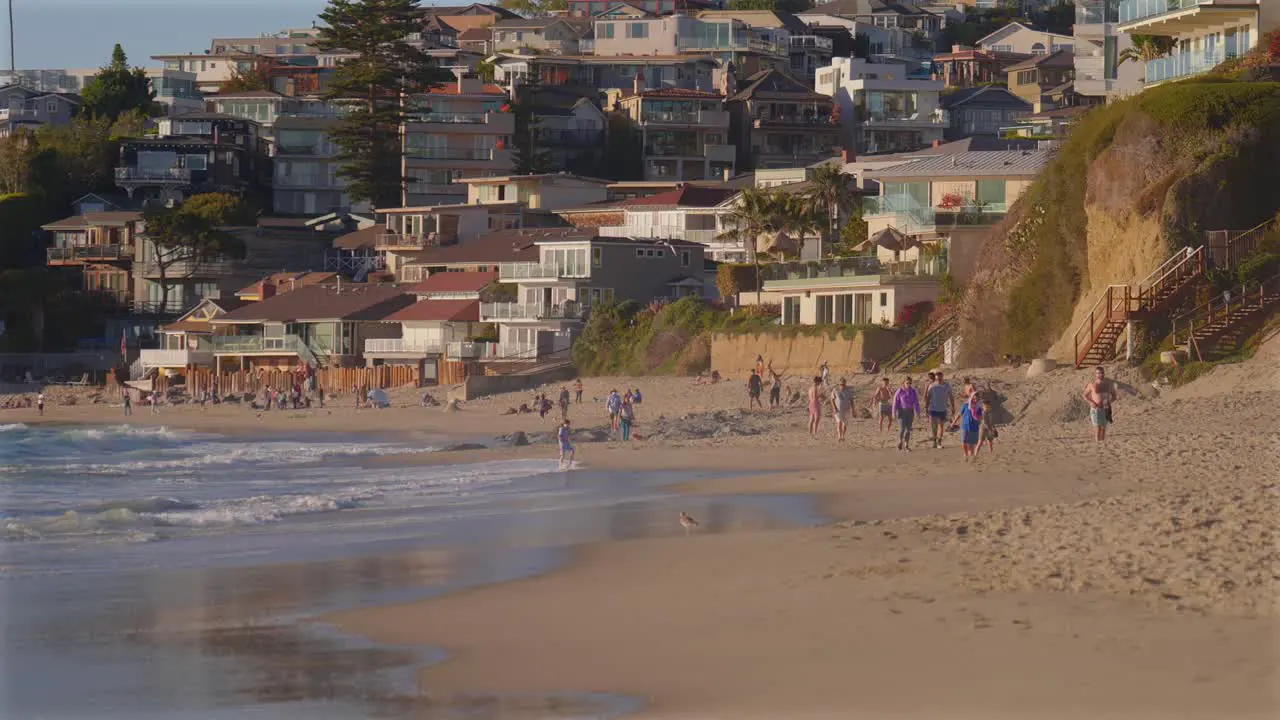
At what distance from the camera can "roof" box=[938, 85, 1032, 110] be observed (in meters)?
94.5

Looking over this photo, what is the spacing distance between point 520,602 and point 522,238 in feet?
176

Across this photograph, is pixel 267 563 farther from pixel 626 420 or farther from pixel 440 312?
pixel 440 312

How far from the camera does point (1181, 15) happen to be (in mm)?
42969

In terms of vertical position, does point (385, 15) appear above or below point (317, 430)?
above

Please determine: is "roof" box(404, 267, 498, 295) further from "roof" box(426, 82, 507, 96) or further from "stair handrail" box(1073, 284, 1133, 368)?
"stair handrail" box(1073, 284, 1133, 368)

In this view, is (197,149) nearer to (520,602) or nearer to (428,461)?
(428,461)

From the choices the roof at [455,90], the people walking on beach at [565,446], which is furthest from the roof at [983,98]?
the people walking on beach at [565,446]

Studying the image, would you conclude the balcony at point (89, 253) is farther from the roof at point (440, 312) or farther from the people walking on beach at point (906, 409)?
the people walking on beach at point (906, 409)

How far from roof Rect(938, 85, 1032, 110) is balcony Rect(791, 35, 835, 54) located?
558 inches

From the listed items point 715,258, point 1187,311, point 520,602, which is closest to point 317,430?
point 715,258

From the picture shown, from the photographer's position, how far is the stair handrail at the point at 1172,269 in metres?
31.8

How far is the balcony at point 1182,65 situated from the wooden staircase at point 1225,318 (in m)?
11.5

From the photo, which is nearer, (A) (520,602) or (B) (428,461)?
(A) (520,602)

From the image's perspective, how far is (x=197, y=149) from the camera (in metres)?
89.0
